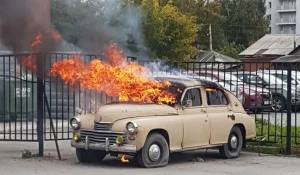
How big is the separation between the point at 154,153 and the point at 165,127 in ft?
1.61

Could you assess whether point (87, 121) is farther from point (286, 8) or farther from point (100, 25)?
point (286, 8)

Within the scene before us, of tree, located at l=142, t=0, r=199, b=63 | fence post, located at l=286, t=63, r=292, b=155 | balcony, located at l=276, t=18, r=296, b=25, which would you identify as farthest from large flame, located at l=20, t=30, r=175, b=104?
balcony, located at l=276, t=18, r=296, b=25

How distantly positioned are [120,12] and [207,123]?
412 centimetres

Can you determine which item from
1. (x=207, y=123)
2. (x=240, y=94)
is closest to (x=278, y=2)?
(x=240, y=94)

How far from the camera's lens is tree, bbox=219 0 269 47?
75.0 metres

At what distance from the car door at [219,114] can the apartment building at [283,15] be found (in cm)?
8951

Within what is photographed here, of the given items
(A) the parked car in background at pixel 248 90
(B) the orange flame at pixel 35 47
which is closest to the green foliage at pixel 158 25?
(B) the orange flame at pixel 35 47

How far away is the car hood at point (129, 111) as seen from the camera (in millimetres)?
11211

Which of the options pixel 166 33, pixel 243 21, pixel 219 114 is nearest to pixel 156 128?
pixel 219 114

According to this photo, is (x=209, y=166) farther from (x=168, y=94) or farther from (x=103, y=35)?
(x=103, y=35)

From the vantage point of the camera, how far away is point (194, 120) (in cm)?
1182

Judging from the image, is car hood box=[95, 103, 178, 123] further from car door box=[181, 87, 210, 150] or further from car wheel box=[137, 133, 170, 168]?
car wheel box=[137, 133, 170, 168]

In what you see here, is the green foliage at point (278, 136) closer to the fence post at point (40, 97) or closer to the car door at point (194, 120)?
the car door at point (194, 120)

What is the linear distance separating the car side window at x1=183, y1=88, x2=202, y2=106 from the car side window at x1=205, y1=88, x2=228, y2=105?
0.85 feet
